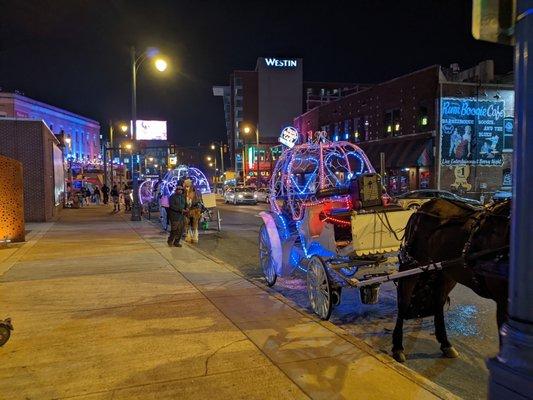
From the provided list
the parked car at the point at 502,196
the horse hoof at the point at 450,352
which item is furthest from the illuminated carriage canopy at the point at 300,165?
the horse hoof at the point at 450,352

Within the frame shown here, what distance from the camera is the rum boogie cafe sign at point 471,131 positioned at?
29672mm

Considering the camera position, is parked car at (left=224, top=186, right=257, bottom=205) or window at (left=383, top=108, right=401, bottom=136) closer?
window at (left=383, top=108, right=401, bottom=136)

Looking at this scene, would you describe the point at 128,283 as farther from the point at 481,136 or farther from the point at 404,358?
the point at 481,136

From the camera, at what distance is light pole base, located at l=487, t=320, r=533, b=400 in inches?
89.0

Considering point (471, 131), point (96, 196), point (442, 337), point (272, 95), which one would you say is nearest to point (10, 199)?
point (442, 337)

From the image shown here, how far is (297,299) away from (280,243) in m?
0.98

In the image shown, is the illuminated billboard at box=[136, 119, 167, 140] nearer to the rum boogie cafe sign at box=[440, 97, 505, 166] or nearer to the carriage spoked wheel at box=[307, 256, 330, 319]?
the rum boogie cafe sign at box=[440, 97, 505, 166]

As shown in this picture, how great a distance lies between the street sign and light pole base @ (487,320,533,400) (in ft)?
4.97

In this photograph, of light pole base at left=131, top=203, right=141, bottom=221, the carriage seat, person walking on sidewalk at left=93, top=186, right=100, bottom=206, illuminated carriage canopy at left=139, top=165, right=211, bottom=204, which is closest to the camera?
the carriage seat

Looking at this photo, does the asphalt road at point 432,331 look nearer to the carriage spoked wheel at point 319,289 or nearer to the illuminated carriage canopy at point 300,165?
the carriage spoked wheel at point 319,289

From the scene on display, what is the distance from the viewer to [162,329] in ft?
20.6

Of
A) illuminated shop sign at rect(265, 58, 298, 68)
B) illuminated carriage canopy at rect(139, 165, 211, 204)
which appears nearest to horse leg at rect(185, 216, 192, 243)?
illuminated carriage canopy at rect(139, 165, 211, 204)

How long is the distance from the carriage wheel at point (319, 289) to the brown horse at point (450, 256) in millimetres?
1136

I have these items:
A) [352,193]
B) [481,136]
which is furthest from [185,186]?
[481,136]
